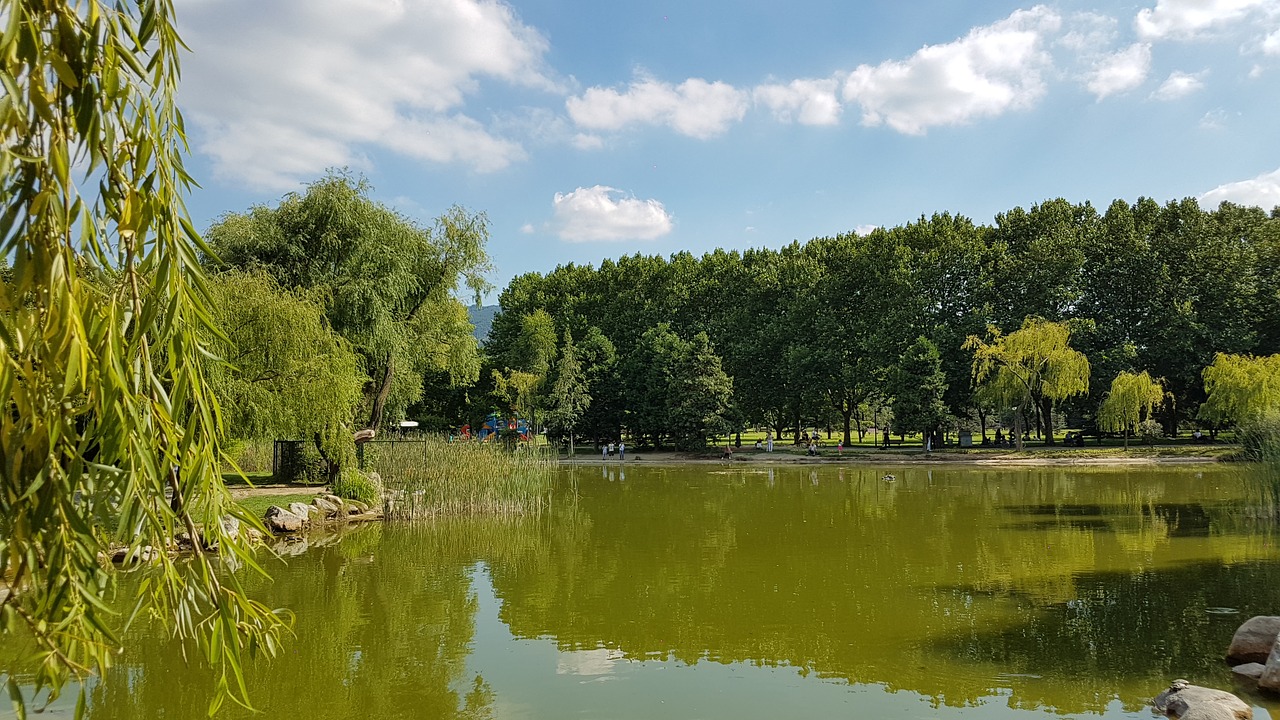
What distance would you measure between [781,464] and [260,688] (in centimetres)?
2766

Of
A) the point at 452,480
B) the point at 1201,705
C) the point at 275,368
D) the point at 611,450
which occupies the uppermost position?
the point at 275,368

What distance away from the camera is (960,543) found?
1244cm

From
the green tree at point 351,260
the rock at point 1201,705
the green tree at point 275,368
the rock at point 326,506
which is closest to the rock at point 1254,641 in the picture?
the rock at point 1201,705

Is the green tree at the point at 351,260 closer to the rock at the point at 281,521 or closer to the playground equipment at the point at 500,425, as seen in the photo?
the rock at the point at 281,521

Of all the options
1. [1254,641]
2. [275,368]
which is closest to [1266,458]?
[1254,641]

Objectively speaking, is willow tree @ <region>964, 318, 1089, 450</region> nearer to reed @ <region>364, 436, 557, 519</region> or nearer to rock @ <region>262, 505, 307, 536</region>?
reed @ <region>364, 436, 557, 519</region>

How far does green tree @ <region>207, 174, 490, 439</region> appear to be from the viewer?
1800 cm

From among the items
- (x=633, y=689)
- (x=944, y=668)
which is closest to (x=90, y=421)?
(x=633, y=689)

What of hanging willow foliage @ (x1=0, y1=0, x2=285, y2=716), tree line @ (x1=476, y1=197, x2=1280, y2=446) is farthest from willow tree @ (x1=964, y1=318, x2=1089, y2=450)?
hanging willow foliage @ (x1=0, y1=0, x2=285, y2=716)

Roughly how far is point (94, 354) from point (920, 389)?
116ft

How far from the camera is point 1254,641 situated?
6461 mm

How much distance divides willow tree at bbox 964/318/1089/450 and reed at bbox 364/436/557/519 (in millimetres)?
23792

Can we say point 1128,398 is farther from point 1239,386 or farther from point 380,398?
point 380,398

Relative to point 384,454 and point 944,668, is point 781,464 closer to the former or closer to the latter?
point 384,454
